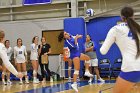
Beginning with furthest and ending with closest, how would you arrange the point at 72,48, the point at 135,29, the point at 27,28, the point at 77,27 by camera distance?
1. the point at 27,28
2. the point at 77,27
3. the point at 72,48
4. the point at 135,29

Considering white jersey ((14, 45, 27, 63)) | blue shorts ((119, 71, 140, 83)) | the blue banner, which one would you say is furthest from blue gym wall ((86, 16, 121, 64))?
blue shorts ((119, 71, 140, 83))

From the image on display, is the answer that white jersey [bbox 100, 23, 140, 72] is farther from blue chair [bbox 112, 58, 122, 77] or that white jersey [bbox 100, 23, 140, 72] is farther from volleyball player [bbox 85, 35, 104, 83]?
blue chair [bbox 112, 58, 122, 77]

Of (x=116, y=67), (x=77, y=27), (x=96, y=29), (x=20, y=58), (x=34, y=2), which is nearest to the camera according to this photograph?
(x=20, y=58)

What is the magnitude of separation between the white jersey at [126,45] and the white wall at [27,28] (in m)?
11.7

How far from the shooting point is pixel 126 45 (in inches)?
142

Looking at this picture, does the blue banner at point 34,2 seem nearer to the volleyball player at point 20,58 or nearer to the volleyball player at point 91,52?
the volleyball player at point 20,58

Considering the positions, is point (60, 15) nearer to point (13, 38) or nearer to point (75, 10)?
point (75, 10)

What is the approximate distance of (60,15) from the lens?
52.2ft

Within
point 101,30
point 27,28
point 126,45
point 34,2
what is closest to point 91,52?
point 101,30

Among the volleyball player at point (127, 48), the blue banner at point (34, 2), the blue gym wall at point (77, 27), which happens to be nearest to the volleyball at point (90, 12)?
the blue gym wall at point (77, 27)

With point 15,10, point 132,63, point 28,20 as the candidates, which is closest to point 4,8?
point 15,10

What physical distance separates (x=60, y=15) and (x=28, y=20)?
1.77 meters

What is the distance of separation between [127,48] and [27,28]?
12.8 m

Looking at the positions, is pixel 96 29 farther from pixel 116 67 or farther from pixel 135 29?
pixel 135 29
